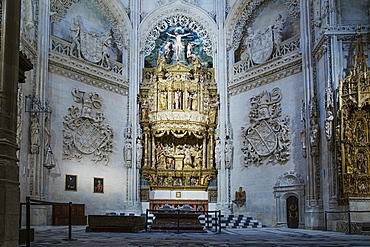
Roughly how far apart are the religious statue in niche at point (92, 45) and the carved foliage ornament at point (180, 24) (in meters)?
1.92

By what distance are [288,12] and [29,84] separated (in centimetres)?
1203

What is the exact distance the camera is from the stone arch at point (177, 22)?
84.5 ft

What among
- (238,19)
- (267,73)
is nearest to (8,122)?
(267,73)

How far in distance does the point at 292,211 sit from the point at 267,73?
6.41 meters

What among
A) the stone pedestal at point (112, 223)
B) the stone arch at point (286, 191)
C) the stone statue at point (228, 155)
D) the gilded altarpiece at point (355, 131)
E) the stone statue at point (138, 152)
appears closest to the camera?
the stone pedestal at point (112, 223)

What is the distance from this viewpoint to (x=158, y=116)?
24562 millimetres

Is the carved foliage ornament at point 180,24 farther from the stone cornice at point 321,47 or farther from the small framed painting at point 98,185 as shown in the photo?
the stone cornice at point 321,47

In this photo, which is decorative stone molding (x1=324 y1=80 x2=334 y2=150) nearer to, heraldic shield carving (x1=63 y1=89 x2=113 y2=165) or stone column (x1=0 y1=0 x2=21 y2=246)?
heraldic shield carving (x1=63 y1=89 x2=113 y2=165)

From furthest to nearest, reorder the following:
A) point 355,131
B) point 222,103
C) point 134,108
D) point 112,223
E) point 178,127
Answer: point 134,108, point 222,103, point 178,127, point 355,131, point 112,223

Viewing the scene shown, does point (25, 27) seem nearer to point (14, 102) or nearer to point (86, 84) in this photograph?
point (86, 84)

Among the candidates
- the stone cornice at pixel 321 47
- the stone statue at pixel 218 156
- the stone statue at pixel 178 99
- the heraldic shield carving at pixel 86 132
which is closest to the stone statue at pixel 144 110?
the stone statue at pixel 178 99

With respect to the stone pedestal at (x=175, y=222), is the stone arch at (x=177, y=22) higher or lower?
higher

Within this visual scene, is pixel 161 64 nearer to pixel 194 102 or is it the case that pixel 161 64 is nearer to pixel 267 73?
pixel 194 102

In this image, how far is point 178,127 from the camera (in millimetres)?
24250
